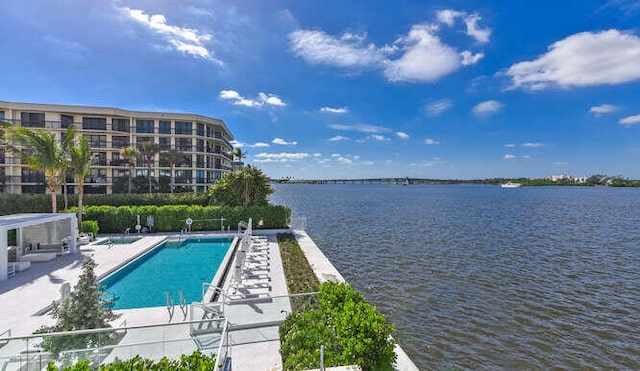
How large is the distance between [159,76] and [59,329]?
2283 cm

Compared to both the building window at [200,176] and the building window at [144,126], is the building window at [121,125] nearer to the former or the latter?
the building window at [144,126]

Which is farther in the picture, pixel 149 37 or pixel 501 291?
pixel 149 37

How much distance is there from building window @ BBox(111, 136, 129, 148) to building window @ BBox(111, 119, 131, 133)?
42.7 inches

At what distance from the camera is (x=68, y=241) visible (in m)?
15.8

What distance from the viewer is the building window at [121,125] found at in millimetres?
39812

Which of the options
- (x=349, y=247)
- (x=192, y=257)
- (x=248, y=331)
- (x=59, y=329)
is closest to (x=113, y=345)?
(x=59, y=329)

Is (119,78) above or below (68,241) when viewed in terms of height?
above

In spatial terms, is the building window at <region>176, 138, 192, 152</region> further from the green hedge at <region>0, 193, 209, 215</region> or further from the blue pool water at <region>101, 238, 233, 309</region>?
the blue pool water at <region>101, 238, 233, 309</region>

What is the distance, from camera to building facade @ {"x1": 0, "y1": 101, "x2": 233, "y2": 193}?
3612 centimetres

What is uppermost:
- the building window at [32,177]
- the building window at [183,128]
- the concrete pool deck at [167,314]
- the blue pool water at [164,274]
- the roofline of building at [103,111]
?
the roofline of building at [103,111]

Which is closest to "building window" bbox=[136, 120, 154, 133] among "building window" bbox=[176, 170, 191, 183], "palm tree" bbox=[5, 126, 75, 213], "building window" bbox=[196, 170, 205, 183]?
"building window" bbox=[176, 170, 191, 183]

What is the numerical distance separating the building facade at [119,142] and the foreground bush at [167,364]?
38495mm

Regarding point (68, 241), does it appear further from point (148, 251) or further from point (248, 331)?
point (248, 331)

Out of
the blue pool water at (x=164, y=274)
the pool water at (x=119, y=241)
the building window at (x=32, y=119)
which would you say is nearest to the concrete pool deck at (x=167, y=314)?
the blue pool water at (x=164, y=274)
